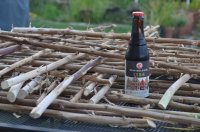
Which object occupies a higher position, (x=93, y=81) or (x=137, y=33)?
(x=137, y=33)

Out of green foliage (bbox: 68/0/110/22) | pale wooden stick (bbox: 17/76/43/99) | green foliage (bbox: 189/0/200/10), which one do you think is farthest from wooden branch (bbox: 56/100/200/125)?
green foliage (bbox: 68/0/110/22)

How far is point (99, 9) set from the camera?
29.5 feet

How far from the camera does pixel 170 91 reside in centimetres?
124

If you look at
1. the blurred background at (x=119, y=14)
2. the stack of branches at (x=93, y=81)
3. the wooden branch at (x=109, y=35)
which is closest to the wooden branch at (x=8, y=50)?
the stack of branches at (x=93, y=81)

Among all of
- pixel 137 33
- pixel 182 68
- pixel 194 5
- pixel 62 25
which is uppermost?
pixel 194 5

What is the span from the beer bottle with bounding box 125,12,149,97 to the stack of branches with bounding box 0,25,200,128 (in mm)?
33

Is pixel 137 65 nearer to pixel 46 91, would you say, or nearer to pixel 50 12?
pixel 46 91

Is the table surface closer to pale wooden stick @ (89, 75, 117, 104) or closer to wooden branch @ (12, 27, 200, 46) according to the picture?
pale wooden stick @ (89, 75, 117, 104)

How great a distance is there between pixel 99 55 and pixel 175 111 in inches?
16.2

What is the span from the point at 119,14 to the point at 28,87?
796cm

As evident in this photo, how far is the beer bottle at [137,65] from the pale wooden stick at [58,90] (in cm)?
14

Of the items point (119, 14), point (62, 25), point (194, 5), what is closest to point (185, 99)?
point (62, 25)

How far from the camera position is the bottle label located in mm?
1268

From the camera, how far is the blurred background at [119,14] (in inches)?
315
